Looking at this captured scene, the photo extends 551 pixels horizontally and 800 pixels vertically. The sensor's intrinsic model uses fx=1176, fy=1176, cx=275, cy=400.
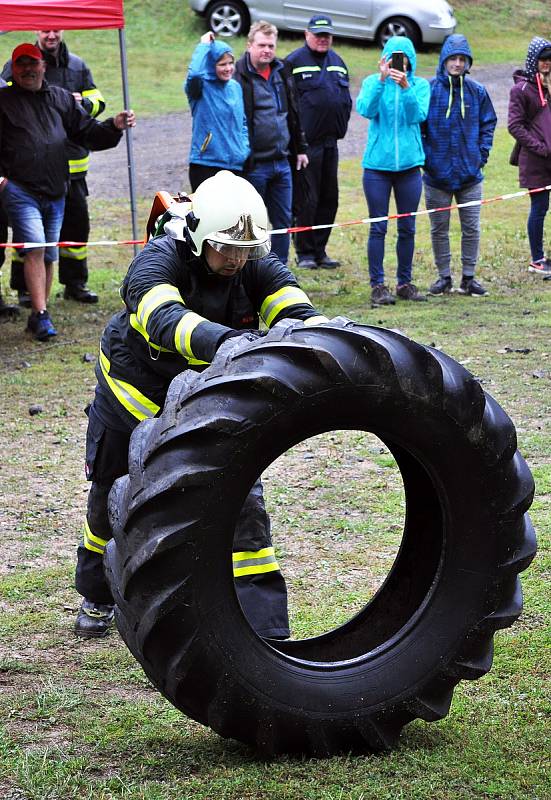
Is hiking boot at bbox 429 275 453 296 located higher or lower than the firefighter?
lower

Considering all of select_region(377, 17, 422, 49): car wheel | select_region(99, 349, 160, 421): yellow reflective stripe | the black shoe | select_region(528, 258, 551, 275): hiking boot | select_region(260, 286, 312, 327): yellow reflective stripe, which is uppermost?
select_region(377, 17, 422, 49): car wheel

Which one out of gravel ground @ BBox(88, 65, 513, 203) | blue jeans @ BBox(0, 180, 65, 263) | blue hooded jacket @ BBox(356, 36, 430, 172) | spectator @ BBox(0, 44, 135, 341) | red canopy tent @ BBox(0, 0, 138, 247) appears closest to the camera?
red canopy tent @ BBox(0, 0, 138, 247)

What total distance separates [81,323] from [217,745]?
6998 mm

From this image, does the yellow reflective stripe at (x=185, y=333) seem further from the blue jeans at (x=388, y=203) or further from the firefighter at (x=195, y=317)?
the blue jeans at (x=388, y=203)

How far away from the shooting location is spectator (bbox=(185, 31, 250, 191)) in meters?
10.5

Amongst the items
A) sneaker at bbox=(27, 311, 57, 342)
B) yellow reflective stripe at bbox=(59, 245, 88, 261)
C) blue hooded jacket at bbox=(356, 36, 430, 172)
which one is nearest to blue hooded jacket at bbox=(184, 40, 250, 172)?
blue hooded jacket at bbox=(356, 36, 430, 172)

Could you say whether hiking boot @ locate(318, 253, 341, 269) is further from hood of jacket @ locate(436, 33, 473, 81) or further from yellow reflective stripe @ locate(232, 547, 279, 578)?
yellow reflective stripe @ locate(232, 547, 279, 578)

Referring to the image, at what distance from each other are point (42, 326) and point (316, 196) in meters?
3.69

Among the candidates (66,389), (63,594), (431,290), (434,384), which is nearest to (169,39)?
(431,290)

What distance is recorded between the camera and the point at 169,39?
23.8 meters

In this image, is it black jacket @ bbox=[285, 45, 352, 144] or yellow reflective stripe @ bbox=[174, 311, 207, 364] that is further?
black jacket @ bbox=[285, 45, 352, 144]

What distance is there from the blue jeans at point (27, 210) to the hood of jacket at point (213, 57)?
1.79 m

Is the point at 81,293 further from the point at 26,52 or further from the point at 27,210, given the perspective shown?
the point at 26,52

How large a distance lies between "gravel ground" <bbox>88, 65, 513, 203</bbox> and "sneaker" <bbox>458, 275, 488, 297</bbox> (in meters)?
5.12
